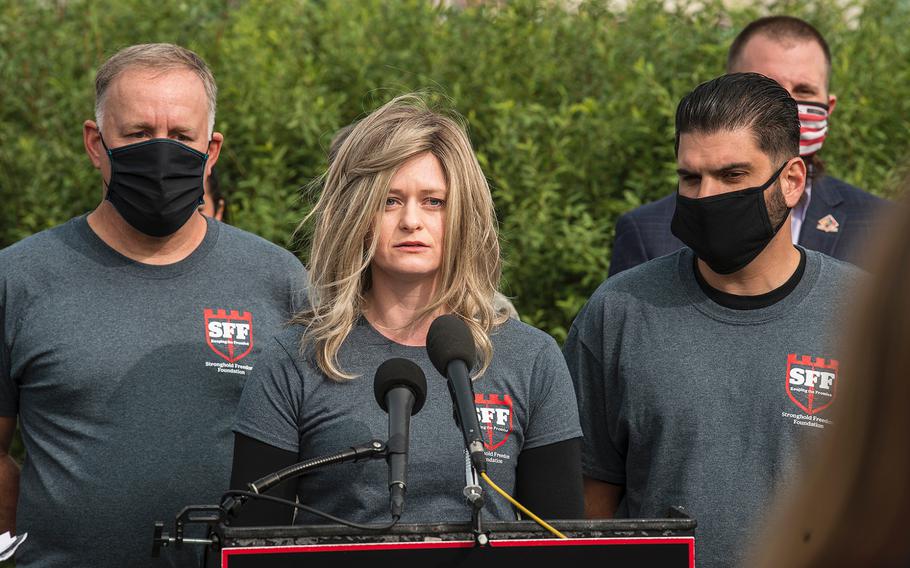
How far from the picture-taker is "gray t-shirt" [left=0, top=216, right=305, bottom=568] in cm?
396

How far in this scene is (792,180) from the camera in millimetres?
4020

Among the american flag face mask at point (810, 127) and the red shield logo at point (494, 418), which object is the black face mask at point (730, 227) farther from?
the american flag face mask at point (810, 127)

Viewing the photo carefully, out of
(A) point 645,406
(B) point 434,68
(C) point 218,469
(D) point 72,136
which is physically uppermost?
(B) point 434,68

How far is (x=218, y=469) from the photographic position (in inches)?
160

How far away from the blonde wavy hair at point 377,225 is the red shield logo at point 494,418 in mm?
142

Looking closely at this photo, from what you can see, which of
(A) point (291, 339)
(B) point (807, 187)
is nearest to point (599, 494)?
(A) point (291, 339)

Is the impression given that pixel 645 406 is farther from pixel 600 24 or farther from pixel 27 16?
pixel 27 16

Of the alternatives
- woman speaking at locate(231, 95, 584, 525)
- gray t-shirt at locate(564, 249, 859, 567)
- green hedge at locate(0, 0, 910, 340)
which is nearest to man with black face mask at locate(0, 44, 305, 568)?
woman speaking at locate(231, 95, 584, 525)

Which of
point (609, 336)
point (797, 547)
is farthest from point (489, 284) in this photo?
point (797, 547)

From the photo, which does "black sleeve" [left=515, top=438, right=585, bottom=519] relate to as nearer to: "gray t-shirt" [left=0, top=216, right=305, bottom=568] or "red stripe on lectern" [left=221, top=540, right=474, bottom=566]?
"red stripe on lectern" [left=221, top=540, right=474, bottom=566]

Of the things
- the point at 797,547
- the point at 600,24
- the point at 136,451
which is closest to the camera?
the point at 797,547

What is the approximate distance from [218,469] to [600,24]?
4.17 m

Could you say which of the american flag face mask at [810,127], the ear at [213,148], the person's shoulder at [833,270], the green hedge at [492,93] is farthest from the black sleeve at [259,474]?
the green hedge at [492,93]

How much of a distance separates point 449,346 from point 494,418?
28.1 inches
